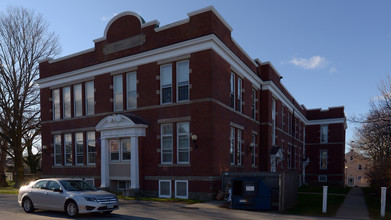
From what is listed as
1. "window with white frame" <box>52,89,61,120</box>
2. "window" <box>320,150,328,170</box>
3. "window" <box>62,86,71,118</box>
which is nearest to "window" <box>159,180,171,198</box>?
"window" <box>62,86,71,118</box>

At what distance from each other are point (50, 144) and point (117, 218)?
15833mm

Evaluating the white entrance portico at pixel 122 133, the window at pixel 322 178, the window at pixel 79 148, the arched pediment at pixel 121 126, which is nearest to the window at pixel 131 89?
the white entrance portico at pixel 122 133

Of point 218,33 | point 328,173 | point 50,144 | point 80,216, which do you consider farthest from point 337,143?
point 80,216

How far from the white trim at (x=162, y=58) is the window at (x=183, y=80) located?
693 mm

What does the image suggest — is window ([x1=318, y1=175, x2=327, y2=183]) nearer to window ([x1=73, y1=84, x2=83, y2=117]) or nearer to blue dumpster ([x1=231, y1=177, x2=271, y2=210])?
blue dumpster ([x1=231, y1=177, x2=271, y2=210])

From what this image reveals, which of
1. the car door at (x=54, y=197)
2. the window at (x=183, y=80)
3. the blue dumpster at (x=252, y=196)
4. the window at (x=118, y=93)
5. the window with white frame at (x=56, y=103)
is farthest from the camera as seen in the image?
the window with white frame at (x=56, y=103)

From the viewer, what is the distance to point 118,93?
2059 centimetres

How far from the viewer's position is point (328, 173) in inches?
1606

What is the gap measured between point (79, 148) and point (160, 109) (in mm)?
8125

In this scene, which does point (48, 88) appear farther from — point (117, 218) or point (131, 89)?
point (117, 218)

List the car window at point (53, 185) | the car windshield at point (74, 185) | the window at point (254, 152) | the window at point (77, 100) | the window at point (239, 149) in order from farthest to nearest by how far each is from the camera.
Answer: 1. the window at point (254, 152)
2. the window at point (77, 100)
3. the window at point (239, 149)
4. the car window at point (53, 185)
5. the car windshield at point (74, 185)

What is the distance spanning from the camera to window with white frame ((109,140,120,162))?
64.6 ft

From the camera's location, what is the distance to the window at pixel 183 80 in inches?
699

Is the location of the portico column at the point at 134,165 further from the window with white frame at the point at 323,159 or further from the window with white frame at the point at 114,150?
the window with white frame at the point at 323,159
